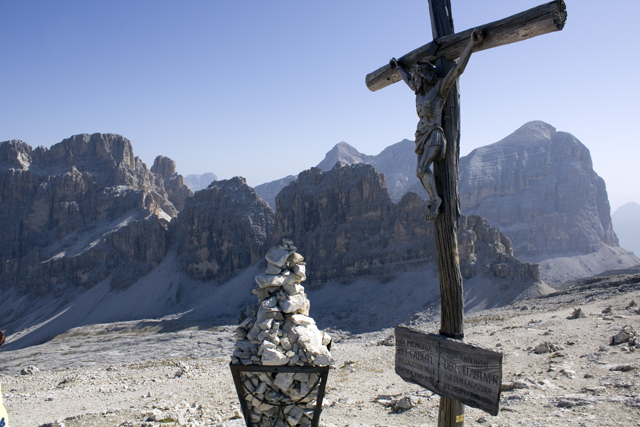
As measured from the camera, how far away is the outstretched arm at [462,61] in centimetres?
536

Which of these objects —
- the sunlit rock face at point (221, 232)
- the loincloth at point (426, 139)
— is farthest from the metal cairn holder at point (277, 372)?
the sunlit rock face at point (221, 232)

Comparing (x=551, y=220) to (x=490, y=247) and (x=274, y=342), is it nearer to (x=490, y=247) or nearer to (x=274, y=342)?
(x=490, y=247)

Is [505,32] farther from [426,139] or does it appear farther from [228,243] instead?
[228,243]

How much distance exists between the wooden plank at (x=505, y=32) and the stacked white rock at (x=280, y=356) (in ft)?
14.4

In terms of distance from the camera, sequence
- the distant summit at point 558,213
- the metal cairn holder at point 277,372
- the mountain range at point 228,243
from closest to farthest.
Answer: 1. the metal cairn holder at point 277,372
2. the mountain range at point 228,243
3. the distant summit at point 558,213

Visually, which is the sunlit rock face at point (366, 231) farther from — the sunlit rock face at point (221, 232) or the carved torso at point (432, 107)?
the carved torso at point (432, 107)

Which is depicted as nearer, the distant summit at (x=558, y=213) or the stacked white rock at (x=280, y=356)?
the stacked white rock at (x=280, y=356)

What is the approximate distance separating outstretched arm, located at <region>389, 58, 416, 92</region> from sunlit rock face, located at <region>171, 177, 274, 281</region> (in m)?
117

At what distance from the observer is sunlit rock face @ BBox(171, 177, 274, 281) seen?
401 ft

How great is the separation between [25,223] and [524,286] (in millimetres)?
148662

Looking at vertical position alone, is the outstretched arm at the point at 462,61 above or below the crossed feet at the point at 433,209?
above

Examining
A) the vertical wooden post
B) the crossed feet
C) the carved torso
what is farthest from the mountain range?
the carved torso

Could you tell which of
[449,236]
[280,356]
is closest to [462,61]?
[449,236]

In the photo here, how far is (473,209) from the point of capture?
18925 cm
